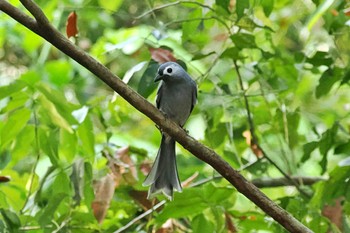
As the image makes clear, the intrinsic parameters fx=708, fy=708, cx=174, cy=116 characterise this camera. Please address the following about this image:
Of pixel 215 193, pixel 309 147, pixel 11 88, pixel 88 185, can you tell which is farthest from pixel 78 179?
pixel 309 147

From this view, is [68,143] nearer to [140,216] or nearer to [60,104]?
[60,104]

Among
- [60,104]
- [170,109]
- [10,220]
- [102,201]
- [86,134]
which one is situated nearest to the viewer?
[10,220]

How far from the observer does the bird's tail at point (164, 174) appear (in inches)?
94.7

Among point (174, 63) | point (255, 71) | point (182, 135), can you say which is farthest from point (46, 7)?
point (182, 135)

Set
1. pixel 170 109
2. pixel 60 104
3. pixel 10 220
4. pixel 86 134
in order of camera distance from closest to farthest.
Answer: pixel 10 220 < pixel 60 104 < pixel 86 134 < pixel 170 109

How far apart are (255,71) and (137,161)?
592 millimetres

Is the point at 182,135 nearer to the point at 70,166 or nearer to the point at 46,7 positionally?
the point at 70,166

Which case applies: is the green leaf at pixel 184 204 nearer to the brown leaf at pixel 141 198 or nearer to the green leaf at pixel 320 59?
the brown leaf at pixel 141 198

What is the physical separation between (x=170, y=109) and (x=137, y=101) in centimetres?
83

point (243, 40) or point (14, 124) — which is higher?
point (243, 40)

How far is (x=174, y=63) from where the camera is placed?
2.42 meters

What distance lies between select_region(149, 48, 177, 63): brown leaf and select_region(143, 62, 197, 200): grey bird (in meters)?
0.02

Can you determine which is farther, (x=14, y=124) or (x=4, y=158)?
(x=4, y=158)

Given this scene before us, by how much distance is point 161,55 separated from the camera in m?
2.42
